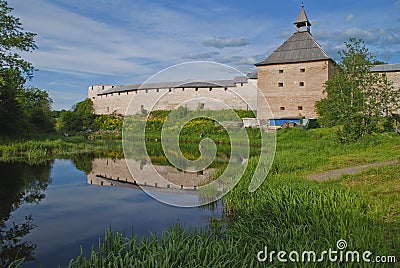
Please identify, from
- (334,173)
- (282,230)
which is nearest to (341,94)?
(334,173)

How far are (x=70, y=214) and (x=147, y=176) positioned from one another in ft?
13.8

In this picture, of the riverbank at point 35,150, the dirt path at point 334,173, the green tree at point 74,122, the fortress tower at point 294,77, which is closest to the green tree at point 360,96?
the dirt path at point 334,173

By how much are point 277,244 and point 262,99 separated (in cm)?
2323

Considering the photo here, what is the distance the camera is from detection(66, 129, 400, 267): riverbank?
3381 mm

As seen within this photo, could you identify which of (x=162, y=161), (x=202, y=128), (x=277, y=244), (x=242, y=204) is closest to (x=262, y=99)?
(x=202, y=128)

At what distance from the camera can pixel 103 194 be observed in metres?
8.58

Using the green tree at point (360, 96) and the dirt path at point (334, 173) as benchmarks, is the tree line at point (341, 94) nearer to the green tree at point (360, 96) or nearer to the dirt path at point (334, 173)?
the green tree at point (360, 96)

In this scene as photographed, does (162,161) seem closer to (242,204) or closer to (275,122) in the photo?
(242,204)

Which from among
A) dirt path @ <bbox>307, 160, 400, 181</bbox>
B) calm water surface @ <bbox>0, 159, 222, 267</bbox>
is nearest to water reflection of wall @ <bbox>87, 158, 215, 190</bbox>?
calm water surface @ <bbox>0, 159, 222, 267</bbox>

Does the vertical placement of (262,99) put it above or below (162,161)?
above

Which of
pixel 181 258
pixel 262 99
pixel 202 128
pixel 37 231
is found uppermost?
pixel 262 99

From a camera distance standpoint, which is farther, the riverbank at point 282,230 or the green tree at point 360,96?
the green tree at point 360,96

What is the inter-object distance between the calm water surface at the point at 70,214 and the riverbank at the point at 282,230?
48cm

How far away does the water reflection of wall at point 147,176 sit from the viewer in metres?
9.16
